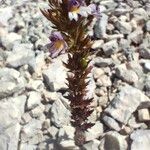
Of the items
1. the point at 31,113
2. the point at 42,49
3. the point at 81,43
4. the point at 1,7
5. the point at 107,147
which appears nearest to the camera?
the point at 81,43

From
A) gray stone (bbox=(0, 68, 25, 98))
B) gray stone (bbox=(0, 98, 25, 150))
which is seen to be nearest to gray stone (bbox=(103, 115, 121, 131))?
gray stone (bbox=(0, 98, 25, 150))

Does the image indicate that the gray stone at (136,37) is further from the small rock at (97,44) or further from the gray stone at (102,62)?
the gray stone at (102,62)

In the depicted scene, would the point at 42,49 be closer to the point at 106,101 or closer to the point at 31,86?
the point at 31,86

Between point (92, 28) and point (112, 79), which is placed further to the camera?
point (92, 28)

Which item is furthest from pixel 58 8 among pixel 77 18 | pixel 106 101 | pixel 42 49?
pixel 42 49

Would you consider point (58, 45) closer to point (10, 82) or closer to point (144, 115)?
point (144, 115)

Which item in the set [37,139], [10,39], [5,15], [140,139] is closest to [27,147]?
[37,139]
